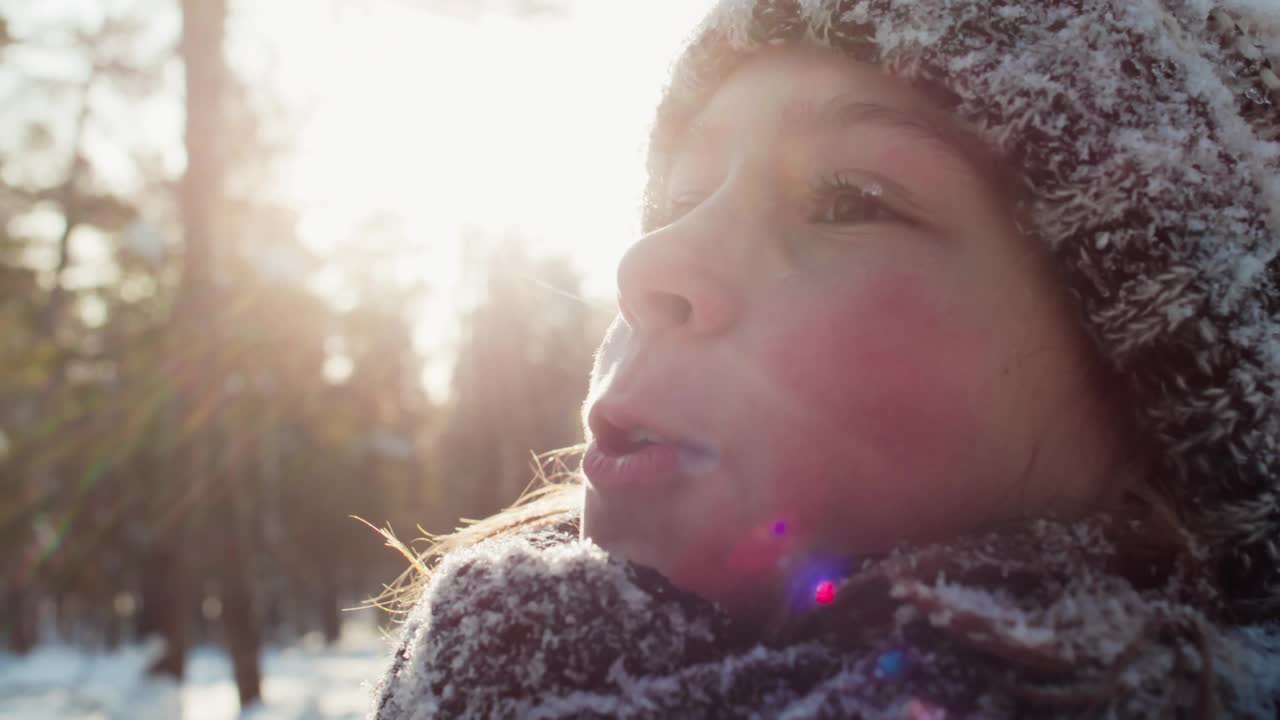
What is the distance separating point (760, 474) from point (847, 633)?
0.69ft

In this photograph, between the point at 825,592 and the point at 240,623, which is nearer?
the point at 825,592

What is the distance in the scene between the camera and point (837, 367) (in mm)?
1041

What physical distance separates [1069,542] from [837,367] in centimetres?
33

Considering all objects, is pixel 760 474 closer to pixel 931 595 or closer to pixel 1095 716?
pixel 931 595

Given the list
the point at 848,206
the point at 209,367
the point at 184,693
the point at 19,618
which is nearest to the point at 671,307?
the point at 848,206

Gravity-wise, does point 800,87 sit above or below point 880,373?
above

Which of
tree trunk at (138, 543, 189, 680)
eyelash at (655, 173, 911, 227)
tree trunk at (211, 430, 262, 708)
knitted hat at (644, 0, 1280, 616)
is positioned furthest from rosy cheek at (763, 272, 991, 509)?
tree trunk at (138, 543, 189, 680)

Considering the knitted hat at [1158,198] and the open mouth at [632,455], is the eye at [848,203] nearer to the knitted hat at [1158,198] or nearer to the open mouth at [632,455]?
the knitted hat at [1158,198]

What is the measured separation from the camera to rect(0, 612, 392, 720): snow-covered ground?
6.82 m

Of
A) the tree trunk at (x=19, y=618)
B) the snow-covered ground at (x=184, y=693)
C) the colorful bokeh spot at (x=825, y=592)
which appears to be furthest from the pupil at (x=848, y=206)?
the tree trunk at (x=19, y=618)

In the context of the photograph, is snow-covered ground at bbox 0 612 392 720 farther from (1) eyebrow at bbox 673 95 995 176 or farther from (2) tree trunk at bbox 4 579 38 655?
(2) tree trunk at bbox 4 579 38 655

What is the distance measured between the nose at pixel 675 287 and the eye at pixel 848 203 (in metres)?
0.17

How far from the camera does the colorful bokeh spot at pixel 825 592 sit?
97cm

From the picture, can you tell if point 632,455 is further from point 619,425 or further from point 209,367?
point 209,367
